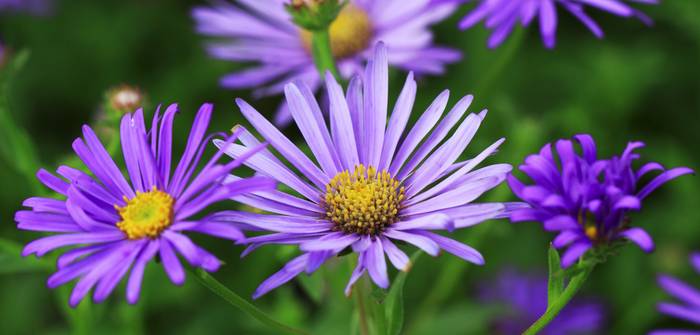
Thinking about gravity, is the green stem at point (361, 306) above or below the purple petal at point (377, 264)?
below

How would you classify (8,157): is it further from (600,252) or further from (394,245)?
(600,252)

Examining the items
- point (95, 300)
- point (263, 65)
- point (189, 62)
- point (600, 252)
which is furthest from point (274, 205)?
point (189, 62)

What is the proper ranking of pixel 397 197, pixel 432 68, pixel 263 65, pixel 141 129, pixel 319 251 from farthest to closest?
pixel 263 65
pixel 432 68
pixel 397 197
pixel 141 129
pixel 319 251

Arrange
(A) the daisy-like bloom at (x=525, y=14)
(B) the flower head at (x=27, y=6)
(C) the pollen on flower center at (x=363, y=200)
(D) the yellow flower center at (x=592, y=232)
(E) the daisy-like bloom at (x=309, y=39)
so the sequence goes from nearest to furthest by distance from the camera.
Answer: (D) the yellow flower center at (x=592, y=232) → (C) the pollen on flower center at (x=363, y=200) → (A) the daisy-like bloom at (x=525, y=14) → (E) the daisy-like bloom at (x=309, y=39) → (B) the flower head at (x=27, y=6)

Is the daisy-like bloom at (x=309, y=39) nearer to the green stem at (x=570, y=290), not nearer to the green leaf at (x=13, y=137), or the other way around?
the green leaf at (x=13, y=137)

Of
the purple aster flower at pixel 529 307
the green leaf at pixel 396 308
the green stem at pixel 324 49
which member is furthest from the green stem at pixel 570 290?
the purple aster flower at pixel 529 307

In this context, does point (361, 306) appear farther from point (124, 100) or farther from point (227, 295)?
point (124, 100)

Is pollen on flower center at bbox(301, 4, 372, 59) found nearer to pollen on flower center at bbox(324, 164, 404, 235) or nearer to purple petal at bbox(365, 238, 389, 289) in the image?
pollen on flower center at bbox(324, 164, 404, 235)
